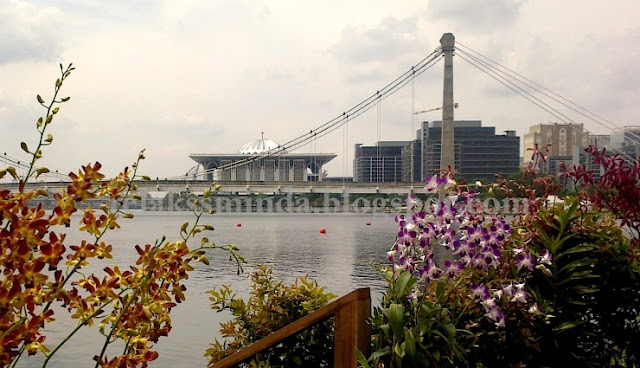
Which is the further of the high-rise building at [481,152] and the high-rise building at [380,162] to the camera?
the high-rise building at [380,162]

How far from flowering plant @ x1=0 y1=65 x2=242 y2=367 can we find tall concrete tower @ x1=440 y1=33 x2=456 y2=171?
34605 mm

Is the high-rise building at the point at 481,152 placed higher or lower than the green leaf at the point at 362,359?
higher

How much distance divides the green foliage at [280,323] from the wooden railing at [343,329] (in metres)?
0.36

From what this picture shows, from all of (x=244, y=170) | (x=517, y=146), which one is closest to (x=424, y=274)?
(x=517, y=146)

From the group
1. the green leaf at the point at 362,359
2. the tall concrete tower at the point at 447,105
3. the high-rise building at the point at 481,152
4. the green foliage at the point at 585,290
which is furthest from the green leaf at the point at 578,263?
the high-rise building at the point at 481,152

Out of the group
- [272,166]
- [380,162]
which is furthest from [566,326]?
[272,166]

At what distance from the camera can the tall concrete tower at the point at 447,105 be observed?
39.8 meters

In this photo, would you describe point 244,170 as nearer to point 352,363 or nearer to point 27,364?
point 27,364

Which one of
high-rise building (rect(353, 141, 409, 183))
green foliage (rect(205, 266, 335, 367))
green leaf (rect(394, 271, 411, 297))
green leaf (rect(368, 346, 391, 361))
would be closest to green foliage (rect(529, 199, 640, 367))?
green leaf (rect(394, 271, 411, 297))

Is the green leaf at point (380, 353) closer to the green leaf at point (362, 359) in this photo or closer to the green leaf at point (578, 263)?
the green leaf at point (362, 359)

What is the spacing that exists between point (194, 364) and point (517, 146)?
166ft

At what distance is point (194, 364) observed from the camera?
6.37 metres

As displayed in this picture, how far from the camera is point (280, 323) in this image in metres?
2.61

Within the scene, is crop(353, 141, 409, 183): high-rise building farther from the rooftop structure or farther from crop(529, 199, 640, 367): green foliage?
crop(529, 199, 640, 367): green foliage
